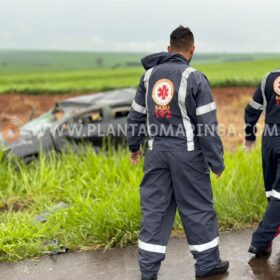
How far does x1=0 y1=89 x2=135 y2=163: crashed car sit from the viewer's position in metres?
8.66

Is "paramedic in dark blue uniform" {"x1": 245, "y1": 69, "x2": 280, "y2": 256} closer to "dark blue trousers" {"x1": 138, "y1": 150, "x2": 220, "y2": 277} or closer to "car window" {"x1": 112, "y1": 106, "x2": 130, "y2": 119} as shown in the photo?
"dark blue trousers" {"x1": 138, "y1": 150, "x2": 220, "y2": 277}

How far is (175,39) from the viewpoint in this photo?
406 centimetres

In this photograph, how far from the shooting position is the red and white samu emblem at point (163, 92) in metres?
3.91

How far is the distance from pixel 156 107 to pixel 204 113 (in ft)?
1.32

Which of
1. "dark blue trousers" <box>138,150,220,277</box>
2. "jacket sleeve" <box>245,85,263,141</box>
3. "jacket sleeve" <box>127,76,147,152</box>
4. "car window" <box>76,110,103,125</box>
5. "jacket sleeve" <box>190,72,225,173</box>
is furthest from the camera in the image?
"car window" <box>76,110,103,125</box>

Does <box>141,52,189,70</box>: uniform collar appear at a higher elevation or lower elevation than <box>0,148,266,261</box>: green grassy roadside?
higher

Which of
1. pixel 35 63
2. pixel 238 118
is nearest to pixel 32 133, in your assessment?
pixel 238 118

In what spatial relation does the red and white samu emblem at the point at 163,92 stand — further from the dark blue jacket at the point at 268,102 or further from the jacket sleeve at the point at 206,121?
the dark blue jacket at the point at 268,102

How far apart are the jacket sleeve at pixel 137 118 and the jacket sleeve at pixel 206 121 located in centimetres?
47

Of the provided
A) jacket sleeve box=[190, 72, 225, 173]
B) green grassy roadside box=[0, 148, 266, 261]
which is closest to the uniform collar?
jacket sleeve box=[190, 72, 225, 173]

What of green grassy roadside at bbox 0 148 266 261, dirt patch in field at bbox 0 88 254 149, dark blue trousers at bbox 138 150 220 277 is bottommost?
dirt patch in field at bbox 0 88 254 149

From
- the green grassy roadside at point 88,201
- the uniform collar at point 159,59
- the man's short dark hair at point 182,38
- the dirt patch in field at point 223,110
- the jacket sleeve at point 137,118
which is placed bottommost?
the dirt patch in field at point 223,110

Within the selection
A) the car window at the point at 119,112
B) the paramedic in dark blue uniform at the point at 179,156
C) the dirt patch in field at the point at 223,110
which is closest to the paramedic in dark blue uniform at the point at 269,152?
the paramedic in dark blue uniform at the point at 179,156

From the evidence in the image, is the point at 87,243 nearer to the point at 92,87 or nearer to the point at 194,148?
the point at 194,148
